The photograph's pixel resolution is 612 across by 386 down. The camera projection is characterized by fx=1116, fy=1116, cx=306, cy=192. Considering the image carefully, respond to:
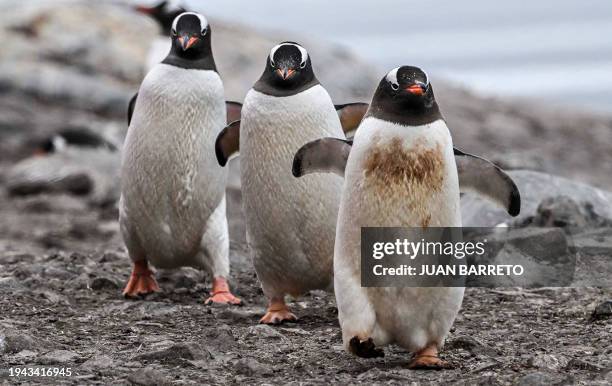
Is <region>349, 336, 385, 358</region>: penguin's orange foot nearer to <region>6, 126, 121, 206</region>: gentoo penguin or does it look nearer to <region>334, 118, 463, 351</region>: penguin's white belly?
<region>334, 118, 463, 351</region>: penguin's white belly

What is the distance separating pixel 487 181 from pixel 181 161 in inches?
78.1

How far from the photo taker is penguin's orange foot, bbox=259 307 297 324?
5.67 metres

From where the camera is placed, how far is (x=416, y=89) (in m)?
4.53

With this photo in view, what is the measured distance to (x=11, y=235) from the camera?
10.5 m

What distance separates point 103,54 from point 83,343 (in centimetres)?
1343

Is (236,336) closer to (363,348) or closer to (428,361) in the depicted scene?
(363,348)

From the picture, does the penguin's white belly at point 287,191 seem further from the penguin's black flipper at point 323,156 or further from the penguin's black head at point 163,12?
the penguin's black head at point 163,12

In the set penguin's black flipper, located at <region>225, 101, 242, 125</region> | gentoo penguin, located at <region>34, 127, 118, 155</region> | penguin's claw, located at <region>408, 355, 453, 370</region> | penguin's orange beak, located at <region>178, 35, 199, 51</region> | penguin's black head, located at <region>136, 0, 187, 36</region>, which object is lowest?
penguin's claw, located at <region>408, 355, 453, 370</region>

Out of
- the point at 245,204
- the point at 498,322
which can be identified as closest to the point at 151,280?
the point at 245,204

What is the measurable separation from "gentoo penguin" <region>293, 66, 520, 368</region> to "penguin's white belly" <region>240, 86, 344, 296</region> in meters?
0.85

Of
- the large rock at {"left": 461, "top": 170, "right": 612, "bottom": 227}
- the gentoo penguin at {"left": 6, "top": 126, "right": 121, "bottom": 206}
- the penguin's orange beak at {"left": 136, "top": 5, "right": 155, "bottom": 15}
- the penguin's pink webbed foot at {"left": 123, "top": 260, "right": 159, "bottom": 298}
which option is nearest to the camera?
the penguin's pink webbed foot at {"left": 123, "top": 260, "right": 159, "bottom": 298}

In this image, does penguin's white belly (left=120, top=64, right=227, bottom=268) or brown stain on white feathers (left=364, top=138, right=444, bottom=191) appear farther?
penguin's white belly (left=120, top=64, right=227, bottom=268)

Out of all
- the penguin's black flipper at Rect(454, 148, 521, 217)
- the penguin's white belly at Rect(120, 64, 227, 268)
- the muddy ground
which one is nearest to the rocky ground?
the muddy ground

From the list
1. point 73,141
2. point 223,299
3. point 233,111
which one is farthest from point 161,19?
point 223,299
